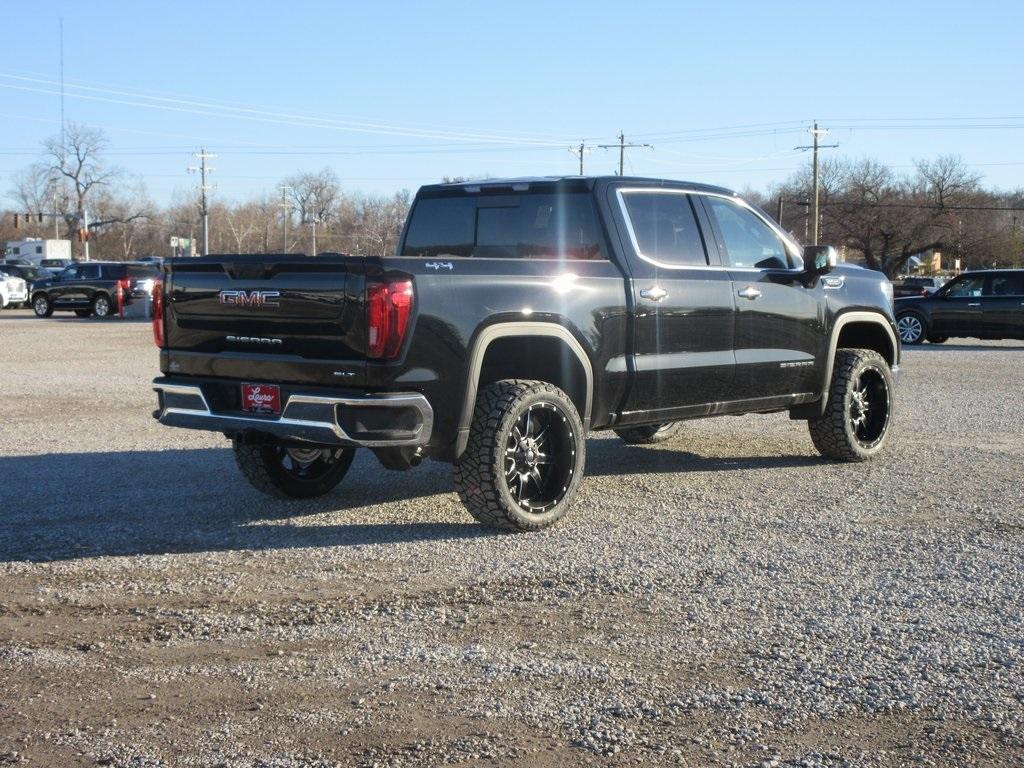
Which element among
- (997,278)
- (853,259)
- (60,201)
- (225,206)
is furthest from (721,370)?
(60,201)

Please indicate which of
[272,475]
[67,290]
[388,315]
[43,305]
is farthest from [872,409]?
[43,305]

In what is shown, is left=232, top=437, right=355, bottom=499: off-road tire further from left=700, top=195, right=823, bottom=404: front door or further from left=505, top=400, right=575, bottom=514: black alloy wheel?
left=700, top=195, right=823, bottom=404: front door

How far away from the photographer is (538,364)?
750 cm

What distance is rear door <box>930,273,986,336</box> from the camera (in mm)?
26391

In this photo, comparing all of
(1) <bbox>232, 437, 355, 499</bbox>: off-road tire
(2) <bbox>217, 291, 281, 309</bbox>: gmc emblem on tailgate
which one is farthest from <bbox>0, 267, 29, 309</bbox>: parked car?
(2) <bbox>217, 291, 281, 309</bbox>: gmc emblem on tailgate

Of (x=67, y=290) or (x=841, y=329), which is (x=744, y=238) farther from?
(x=67, y=290)

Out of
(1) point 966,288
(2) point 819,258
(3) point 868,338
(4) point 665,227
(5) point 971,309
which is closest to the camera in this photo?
(4) point 665,227

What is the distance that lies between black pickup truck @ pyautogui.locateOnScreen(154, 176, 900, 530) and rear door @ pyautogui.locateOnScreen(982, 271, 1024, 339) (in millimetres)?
17861

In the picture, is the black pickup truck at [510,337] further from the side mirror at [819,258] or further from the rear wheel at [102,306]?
the rear wheel at [102,306]

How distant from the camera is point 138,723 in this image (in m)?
4.18

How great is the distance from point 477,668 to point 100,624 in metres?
1.72

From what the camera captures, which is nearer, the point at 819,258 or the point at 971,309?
the point at 819,258

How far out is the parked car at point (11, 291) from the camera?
154 feet

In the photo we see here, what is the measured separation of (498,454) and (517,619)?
157 cm
